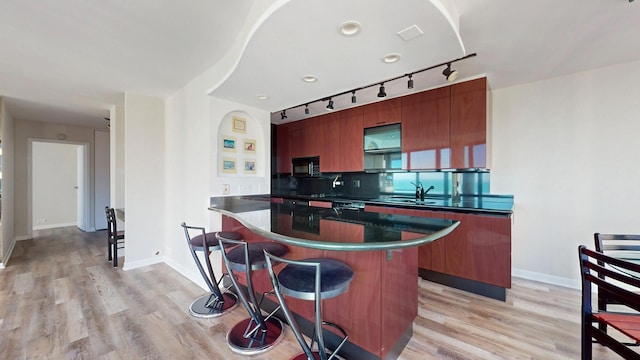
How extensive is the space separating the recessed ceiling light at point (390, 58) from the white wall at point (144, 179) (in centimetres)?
284

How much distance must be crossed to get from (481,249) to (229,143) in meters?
3.01

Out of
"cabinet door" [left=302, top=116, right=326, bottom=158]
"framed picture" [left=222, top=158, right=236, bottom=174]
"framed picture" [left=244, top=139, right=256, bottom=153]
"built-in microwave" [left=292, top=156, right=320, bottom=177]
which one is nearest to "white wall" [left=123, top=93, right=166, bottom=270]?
"framed picture" [left=222, top=158, right=236, bottom=174]

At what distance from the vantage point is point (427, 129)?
9.86ft

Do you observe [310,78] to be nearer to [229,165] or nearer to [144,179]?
[229,165]

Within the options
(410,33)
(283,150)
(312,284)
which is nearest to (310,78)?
(410,33)

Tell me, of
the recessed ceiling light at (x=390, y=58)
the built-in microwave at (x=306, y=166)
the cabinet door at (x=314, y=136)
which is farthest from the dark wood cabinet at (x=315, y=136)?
the recessed ceiling light at (x=390, y=58)

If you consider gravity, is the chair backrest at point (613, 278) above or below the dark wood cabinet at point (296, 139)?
below

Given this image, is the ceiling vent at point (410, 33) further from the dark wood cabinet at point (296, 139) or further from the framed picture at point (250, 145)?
the dark wood cabinet at point (296, 139)

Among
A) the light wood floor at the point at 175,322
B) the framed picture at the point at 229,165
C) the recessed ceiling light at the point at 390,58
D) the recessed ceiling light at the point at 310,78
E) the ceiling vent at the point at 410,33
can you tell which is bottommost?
the light wood floor at the point at 175,322

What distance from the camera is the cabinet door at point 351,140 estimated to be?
3.68m

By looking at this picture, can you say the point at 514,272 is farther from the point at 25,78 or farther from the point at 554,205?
the point at 25,78

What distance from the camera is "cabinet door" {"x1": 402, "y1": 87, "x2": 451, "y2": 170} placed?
287 centimetres

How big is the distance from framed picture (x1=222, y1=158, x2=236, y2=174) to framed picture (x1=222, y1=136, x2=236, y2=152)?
5.2 inches

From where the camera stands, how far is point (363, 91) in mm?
3135
